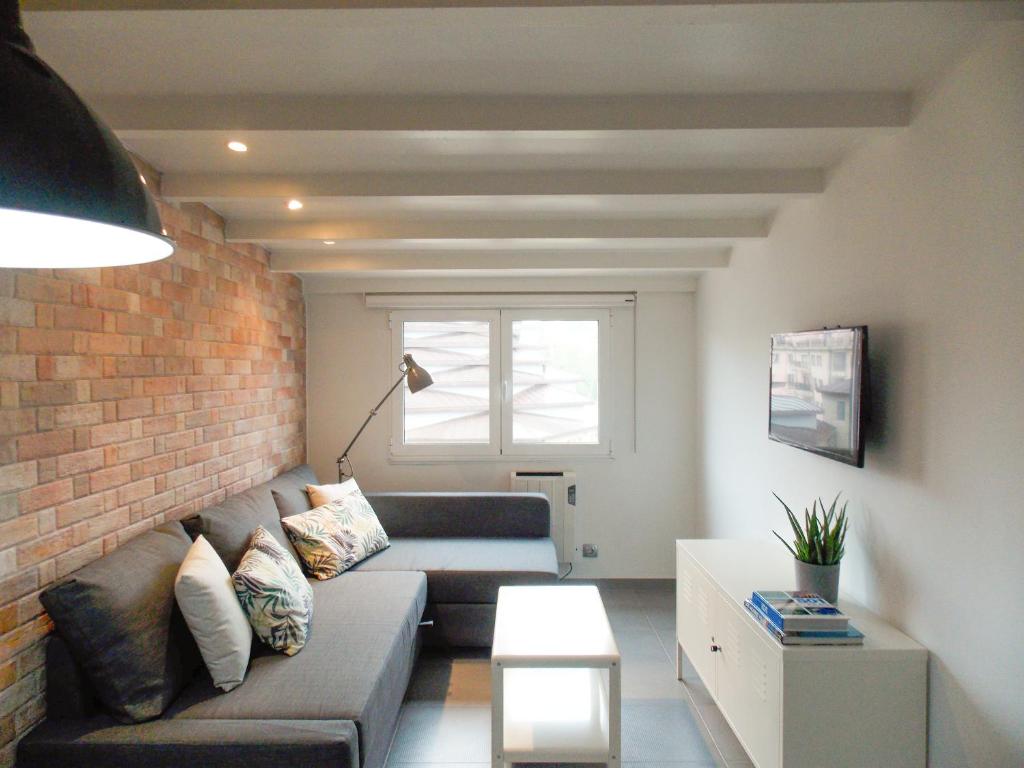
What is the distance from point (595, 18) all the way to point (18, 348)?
1845 millimetres

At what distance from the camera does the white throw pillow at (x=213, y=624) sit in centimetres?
196

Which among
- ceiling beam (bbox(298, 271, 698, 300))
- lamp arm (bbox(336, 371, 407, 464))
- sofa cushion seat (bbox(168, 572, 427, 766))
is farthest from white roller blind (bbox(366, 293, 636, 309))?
sofa cushion seat (bbox(168, 572, 427, 766))

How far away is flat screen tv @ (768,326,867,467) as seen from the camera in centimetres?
197

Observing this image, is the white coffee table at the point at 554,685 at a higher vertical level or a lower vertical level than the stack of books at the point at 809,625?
lower

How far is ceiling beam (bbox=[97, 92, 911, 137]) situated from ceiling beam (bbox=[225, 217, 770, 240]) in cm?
112

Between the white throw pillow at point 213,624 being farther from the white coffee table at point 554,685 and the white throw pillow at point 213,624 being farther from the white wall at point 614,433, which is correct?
the white wall at point 614,433

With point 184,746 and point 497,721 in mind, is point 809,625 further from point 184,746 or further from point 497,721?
point 184,746

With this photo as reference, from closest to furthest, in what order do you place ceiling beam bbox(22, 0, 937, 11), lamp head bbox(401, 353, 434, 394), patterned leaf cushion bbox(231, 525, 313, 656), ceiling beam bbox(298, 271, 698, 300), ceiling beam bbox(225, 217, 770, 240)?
ceiling beam bbox(22, 0, 937, 11), patterned leaf cushion bbox(231, 525, 313, 656), ceiling beam bbox(225, 217, 770, 240), lamp head bbox(401, 353, 434, 394), ceiling beam bbox(298, 271, 698, 300)

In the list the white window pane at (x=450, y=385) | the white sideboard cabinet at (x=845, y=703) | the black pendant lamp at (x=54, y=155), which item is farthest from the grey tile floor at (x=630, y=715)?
the black pendant lamp at (x=54, y=155)

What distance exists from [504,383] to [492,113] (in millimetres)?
2592

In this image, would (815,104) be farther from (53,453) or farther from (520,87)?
(53,453)

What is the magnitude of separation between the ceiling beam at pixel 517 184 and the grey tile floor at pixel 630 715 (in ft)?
7.35

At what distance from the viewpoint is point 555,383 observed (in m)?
4.29

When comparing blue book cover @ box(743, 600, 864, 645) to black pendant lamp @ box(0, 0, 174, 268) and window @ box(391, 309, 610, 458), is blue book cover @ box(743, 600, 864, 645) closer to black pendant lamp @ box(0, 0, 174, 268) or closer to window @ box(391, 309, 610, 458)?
black pendant lamp @ box(0, 0, 174, 268)
